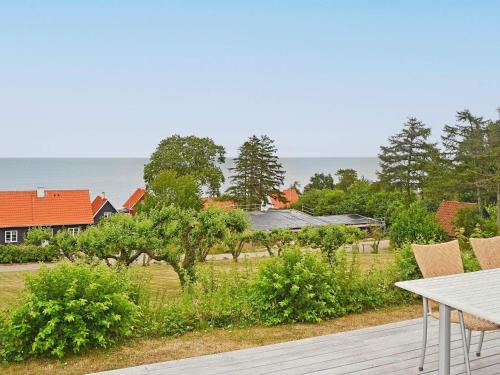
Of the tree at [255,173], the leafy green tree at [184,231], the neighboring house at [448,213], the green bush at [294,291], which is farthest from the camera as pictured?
the tree at [255,173]

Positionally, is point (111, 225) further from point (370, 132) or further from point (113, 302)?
point (370, 132)

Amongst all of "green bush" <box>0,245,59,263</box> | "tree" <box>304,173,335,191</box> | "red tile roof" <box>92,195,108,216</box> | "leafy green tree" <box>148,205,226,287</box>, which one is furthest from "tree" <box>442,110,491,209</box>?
"red tile roof" <box>92,195,108,216</box>

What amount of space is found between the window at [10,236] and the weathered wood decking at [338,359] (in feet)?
91.5

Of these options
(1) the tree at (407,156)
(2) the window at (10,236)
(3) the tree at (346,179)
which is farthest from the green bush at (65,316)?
(3) the tree at (346,179)

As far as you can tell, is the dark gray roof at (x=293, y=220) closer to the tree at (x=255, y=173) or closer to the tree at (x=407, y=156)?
the tree at (x=407, y=156)

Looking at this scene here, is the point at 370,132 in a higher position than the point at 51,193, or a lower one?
higher

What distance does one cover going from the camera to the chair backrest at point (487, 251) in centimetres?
341

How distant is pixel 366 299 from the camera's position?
175 inches

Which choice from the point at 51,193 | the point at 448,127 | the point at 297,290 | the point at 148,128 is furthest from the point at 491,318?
the point at 148,128

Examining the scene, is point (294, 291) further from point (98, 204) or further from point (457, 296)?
point (98, 204)

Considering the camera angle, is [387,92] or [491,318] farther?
[387,92]

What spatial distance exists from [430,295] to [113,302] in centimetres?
226

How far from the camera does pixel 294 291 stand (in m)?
4.04

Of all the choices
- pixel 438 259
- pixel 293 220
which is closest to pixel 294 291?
pixel 438 259
